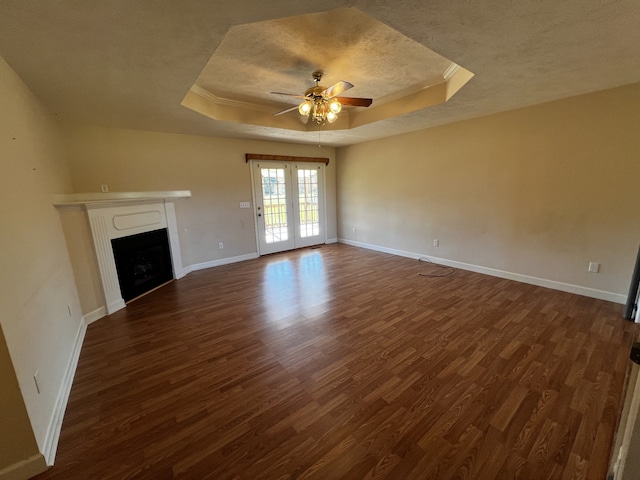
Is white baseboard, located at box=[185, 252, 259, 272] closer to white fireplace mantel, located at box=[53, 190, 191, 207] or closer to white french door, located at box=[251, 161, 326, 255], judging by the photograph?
white french door, located at box=[251, 161, 326, 255]

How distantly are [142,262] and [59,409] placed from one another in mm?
2414

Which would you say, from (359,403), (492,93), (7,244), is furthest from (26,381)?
(492,93)

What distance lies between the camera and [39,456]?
134 centimetres

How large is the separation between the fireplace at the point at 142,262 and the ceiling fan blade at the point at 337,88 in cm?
323

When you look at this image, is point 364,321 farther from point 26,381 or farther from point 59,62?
point 59,62

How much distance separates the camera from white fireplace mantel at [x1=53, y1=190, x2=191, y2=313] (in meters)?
2.90

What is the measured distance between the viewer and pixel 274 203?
5.64m

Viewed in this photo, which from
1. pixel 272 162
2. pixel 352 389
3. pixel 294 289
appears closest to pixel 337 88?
pixel 294 289

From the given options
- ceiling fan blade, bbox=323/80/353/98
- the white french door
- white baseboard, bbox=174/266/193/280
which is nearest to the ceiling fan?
ceiling fan blade, bbox=323/80/353/98

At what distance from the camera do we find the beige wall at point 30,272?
1.34 m

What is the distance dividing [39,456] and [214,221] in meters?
3.94

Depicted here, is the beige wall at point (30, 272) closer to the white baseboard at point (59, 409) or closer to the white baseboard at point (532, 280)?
the white baseboard at point (59, 409)

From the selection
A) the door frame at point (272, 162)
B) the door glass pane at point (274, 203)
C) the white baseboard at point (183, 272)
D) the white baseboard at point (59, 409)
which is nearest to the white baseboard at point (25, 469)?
the white baseboard at point (59, 409)

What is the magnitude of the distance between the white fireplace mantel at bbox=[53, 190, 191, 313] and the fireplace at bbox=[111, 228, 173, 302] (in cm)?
10
